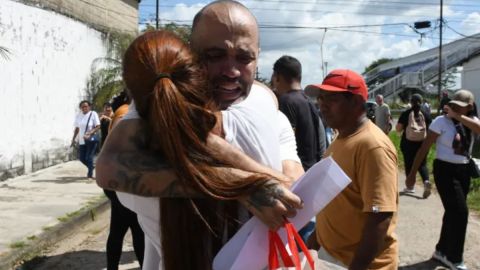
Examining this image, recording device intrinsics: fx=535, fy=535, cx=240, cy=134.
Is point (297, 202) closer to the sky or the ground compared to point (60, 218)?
closer to the sky

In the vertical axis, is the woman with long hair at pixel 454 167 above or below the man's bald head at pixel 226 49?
below

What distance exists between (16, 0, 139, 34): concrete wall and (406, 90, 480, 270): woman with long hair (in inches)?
376

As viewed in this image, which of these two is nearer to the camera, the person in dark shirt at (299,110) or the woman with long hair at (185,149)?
the woman with long hair at (185,149)

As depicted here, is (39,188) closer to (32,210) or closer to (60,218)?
(32,210)

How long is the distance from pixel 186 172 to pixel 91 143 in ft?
32.1

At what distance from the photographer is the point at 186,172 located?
1.34 meters

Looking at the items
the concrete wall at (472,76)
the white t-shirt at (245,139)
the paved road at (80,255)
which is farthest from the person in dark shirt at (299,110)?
the concrete wall at (472,76)

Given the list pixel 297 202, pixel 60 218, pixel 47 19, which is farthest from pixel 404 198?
pixel 47 19

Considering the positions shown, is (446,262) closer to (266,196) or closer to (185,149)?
(266,196)

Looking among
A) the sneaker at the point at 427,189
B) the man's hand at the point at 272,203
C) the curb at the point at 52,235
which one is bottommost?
the curb at the point at 52,235

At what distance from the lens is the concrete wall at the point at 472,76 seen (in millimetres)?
28172

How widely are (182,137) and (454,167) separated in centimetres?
450

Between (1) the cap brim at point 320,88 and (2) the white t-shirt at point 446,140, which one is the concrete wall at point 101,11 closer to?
Result: (2) the white t-shirt at point 446,140

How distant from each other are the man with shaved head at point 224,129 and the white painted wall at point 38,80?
9.94m
